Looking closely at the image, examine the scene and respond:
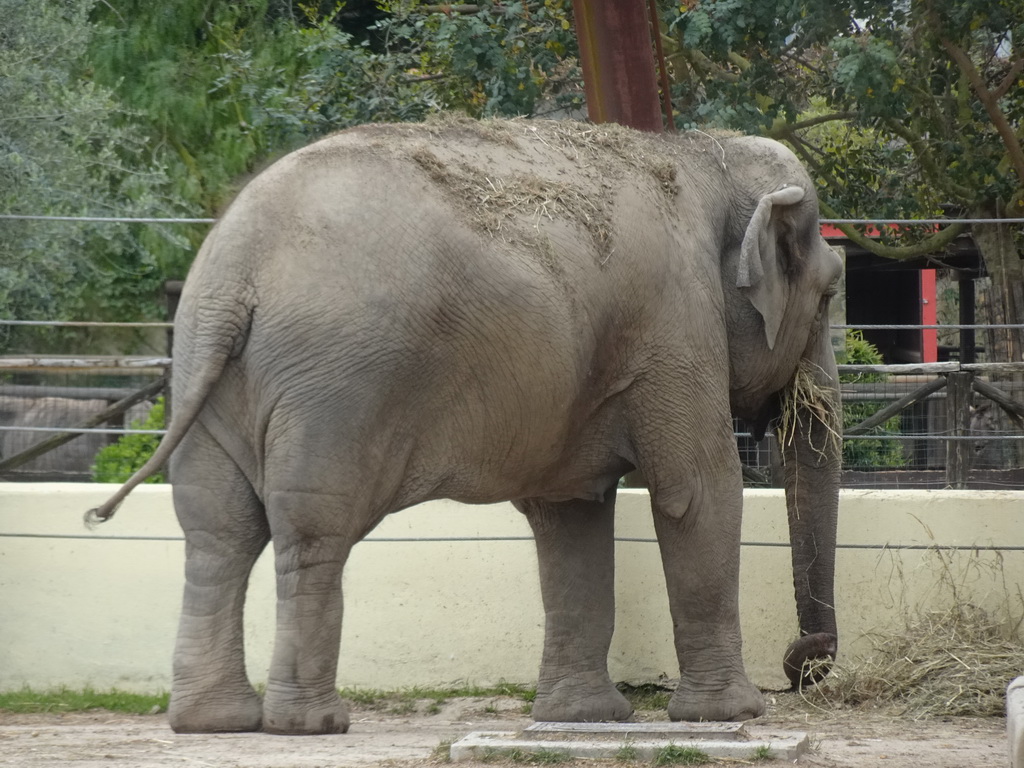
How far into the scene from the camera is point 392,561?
6664 mm

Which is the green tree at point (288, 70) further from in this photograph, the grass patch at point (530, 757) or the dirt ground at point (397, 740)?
the grass patch at point (530, 757)

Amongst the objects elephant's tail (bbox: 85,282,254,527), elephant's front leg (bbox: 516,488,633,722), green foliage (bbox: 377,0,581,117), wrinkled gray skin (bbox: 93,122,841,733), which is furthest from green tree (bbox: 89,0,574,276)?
elephant's front leg (bbox: 516,488,633,722)

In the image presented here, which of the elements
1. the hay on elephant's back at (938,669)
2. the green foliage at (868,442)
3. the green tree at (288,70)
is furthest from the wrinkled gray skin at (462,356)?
the green foliage at (868,442)

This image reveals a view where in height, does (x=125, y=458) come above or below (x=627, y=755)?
above

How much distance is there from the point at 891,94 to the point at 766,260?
4.65 metres

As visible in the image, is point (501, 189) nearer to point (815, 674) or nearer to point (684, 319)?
point (684, 319)

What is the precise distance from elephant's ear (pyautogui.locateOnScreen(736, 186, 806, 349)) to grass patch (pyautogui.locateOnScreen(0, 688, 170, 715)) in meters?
3.02

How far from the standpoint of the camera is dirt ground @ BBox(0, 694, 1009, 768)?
14.3ft

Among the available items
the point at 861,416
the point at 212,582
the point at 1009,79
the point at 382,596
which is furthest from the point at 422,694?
the point at 1009,79

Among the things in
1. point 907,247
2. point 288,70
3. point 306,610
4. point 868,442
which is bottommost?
point 306,610

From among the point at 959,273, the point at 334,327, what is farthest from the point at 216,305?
the point at 959,273

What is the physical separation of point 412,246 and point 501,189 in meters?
0.46

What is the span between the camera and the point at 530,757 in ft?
13.7

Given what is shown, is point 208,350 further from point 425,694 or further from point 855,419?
point 855,419
